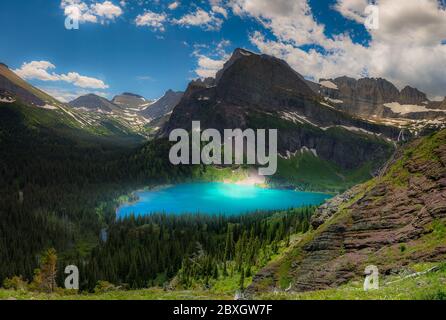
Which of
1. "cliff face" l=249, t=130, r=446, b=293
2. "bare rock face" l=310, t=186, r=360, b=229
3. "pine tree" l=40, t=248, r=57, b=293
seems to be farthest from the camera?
"pine tree" l=40, t=248, r=57, b=293

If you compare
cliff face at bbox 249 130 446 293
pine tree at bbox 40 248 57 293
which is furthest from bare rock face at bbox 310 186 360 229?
pine tree at bbox 40 248 57 293

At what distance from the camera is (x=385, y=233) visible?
152ft

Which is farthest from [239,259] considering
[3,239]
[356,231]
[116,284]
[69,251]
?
[3,239]

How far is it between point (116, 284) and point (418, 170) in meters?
109

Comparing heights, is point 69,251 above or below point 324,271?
below

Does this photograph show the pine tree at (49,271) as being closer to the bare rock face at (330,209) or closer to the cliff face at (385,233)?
the cliff face at (385,233)

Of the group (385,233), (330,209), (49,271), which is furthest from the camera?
(49,271)

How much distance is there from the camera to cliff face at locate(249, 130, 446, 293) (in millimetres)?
39438

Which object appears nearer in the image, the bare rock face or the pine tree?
the bare rock face

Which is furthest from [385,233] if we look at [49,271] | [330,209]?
[49,271]

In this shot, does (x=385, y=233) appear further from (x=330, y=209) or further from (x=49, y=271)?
(x=49, y=271)

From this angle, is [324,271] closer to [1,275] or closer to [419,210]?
[419,210]

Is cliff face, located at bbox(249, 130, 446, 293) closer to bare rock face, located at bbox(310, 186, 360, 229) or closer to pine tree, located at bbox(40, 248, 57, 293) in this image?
bare rock face, located at bbox(310, 186, 360, 229)
